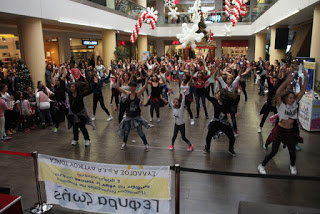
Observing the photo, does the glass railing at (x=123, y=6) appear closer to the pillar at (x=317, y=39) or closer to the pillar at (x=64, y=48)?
the pillar at (x=64, y=48)

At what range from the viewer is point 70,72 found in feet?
43.0

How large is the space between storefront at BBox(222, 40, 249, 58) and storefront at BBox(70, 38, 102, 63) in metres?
16.3

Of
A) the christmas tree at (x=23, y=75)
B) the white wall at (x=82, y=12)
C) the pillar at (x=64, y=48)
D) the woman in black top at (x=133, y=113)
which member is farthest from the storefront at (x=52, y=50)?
the woman in black top at (x=133, y=113)

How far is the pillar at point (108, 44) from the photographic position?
63.6 ft

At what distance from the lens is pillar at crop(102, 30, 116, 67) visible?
63.6ft

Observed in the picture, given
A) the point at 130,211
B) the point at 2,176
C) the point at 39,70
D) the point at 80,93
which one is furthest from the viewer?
the point at 39,70

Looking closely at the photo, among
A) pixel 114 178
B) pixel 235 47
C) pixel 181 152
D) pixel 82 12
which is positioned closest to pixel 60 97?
pixel 181 152

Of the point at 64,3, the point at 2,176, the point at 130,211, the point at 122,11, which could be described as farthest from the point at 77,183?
the point at 122,11

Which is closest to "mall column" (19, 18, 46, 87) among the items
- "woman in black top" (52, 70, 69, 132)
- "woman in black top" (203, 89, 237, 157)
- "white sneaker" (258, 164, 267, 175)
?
"woman in black top" (52, 70, 69, 132)

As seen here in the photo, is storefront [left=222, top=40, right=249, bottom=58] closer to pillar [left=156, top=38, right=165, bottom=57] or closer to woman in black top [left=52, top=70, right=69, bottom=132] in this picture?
pillar [left=156, top=38, right=165, bottom=57]

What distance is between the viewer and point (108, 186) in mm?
3514

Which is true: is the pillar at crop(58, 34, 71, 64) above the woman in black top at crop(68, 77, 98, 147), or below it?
above

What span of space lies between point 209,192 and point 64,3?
1258 cm

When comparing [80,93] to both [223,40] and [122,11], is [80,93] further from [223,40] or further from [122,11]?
[223,40]
